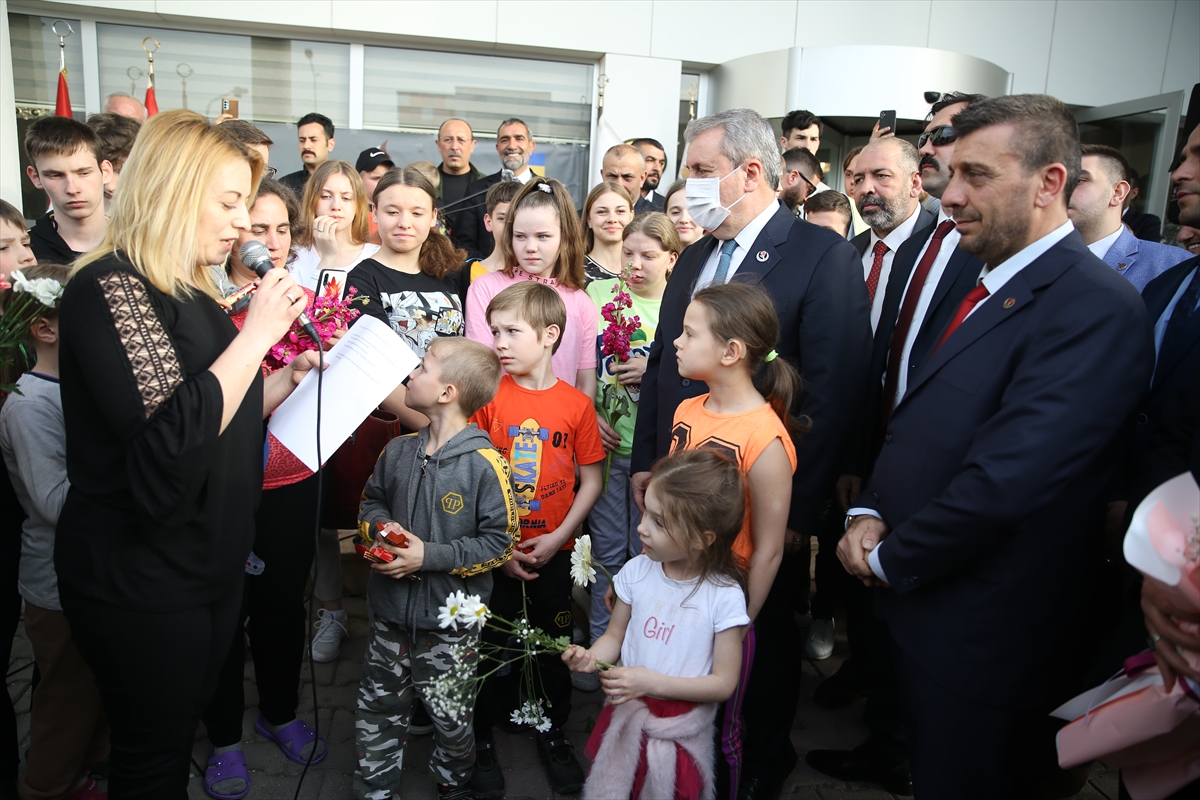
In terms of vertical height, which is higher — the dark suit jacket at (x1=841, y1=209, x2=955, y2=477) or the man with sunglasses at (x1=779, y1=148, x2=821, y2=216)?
the man with sunglasses at (x1=779, y1=148, x2=821, y2=216)

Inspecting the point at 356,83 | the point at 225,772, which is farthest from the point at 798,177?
the point at 356,83

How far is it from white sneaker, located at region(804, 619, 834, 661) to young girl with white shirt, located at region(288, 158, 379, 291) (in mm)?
3027

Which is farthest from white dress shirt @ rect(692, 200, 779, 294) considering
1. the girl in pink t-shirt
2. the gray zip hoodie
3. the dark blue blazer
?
the gray zip hoodie

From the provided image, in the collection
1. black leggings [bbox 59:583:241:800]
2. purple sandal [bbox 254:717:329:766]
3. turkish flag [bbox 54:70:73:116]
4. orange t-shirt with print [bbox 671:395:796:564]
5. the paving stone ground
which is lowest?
the paving stone ground

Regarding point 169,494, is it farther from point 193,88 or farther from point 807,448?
point 193,88

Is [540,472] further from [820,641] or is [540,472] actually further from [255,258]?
[820,641]

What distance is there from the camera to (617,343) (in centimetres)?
336

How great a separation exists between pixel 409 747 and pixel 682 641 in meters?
1.49

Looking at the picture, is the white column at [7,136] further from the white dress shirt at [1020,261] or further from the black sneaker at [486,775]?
the white dress shirt at [1020,261]

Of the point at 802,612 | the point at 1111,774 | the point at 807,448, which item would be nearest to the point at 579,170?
the point at 802,612

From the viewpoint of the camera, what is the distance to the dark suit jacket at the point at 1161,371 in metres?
2.18

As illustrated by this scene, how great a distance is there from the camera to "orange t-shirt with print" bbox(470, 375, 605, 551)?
2.97m

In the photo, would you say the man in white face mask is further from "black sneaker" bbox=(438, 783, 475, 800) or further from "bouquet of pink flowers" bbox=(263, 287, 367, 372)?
"bouquet of pink flowers" bbox=(263, 287, 367, 372)

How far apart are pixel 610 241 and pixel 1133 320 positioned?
113 inches
